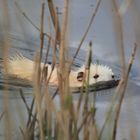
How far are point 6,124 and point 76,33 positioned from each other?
2.28 ft

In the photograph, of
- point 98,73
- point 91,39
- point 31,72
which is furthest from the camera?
point 91,39

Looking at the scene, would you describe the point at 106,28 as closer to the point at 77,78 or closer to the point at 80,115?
the point at 77,78

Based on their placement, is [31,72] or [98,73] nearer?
[31,72]

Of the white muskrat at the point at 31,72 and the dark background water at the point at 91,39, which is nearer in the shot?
the dark background water at the point at 91,39

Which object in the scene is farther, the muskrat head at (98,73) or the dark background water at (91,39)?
the muskrat head at (98,73)

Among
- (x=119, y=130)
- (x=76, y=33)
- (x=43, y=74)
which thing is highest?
(x=76, y=33)

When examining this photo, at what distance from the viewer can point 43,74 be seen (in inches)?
35.6

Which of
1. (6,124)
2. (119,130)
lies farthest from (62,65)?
(119,130)

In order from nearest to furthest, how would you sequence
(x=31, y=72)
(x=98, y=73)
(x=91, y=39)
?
(x=31, y=72) → (x=98, y=73) → (x=91, y=39)

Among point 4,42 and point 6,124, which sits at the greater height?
point 4,42

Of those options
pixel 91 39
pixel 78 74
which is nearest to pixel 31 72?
pixel 78 74

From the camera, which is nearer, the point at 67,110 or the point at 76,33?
the point at 67,110

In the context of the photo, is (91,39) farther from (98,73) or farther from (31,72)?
(31,72)

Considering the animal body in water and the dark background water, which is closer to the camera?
the dark background water
